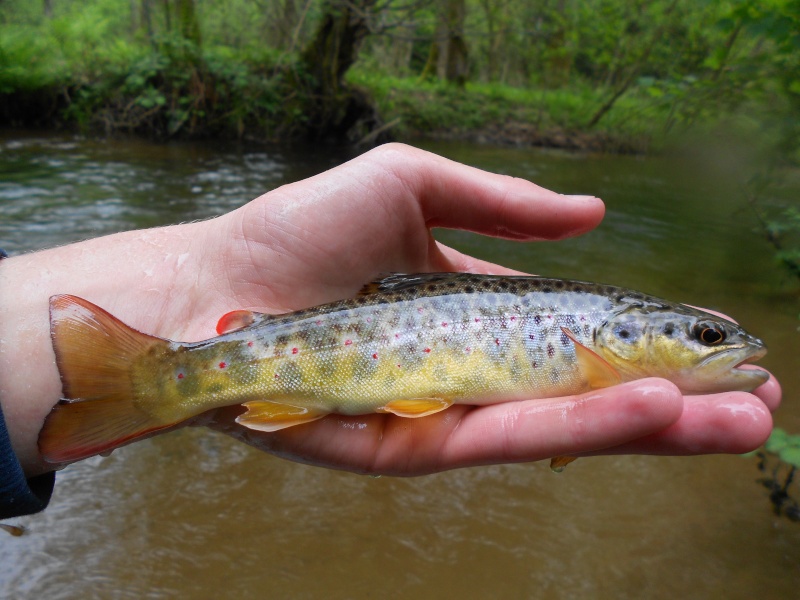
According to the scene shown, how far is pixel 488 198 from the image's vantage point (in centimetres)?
306

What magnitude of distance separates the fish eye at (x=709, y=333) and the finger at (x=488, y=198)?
0.84 meters

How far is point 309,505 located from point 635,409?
106 inches

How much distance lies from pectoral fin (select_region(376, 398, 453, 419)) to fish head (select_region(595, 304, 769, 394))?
0.81 meters

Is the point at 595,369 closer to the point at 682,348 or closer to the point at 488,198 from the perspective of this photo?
the point at 682,348

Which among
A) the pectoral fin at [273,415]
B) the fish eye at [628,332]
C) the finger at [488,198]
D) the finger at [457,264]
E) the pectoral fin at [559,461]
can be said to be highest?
the finger at [488,198]

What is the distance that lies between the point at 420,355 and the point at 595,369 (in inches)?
31.4

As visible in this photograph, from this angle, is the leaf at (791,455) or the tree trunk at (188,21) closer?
the leaf at (791,455)

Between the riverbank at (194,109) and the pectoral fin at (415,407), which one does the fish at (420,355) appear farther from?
the riverbank at (194,109)

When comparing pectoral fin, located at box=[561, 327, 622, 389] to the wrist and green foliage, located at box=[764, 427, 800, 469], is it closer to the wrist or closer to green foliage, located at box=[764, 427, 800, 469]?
green foliage, located at box=[764, 427, 800, 469]

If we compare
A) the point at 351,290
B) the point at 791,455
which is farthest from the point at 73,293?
the point at 791,455

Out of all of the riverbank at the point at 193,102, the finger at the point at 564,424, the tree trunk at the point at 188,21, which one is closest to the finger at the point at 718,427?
the finger at the point at 564,424

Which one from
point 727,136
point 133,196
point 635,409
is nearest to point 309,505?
point 635,409

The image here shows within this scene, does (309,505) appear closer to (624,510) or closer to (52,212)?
(624,510)

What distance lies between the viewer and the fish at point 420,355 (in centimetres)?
243
